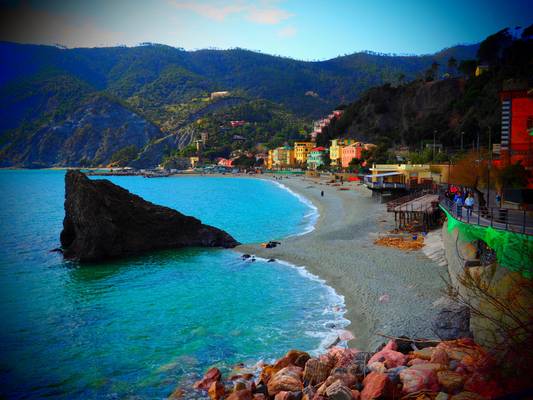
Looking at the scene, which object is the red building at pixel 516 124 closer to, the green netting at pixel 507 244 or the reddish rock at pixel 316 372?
the green netting at pixel 507 244

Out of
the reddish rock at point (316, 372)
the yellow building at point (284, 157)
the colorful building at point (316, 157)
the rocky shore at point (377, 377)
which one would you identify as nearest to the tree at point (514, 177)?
the rocky shore at point (377, 377)

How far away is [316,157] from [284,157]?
72.0 feet

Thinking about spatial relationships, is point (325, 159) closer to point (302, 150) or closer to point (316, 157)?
point (316, 157)

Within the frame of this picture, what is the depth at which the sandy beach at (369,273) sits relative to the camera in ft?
45.2

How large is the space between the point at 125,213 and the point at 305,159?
98426mm

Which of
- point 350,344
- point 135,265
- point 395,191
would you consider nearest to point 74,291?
point 135,265

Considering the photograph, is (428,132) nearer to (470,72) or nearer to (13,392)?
(470,72)

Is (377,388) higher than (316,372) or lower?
higher

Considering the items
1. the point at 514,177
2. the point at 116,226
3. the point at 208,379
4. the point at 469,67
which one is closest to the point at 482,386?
the point at 208,379

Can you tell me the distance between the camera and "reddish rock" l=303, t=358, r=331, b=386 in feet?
32.5

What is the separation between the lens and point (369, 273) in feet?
64.6

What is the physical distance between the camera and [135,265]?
962 inches

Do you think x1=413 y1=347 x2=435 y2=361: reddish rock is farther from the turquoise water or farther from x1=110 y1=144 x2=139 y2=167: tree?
x1=110 y1=144 x2=139 y2=167: tree

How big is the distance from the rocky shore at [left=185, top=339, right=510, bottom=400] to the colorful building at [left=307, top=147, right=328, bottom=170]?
318 feet
